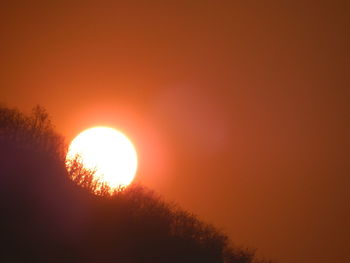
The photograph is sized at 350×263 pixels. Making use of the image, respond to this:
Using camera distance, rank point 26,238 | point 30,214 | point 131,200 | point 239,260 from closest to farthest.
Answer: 1. point 26,238
2. point 30,214
3. point 131,200
4. point 239,260

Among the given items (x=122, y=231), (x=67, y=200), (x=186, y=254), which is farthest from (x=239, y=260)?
(x=67, y=200)

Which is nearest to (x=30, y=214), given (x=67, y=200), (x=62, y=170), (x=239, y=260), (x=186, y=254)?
(x=67, y=200)

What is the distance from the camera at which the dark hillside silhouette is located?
28.0 meters

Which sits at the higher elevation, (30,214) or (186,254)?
(186,254)

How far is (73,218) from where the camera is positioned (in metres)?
33.5

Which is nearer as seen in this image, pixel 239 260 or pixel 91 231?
pixel 91 231

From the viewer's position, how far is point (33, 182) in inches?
1359

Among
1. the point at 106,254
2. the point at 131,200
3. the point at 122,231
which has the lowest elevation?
the point at 106,254

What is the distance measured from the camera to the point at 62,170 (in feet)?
139

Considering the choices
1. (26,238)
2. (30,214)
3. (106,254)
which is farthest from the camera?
(106,254)

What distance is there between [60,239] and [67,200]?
7697 mm

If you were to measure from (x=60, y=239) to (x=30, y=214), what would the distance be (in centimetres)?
A: 219

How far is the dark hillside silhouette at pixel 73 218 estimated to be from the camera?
91.9ft

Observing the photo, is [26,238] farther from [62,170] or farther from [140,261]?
[62,170]
